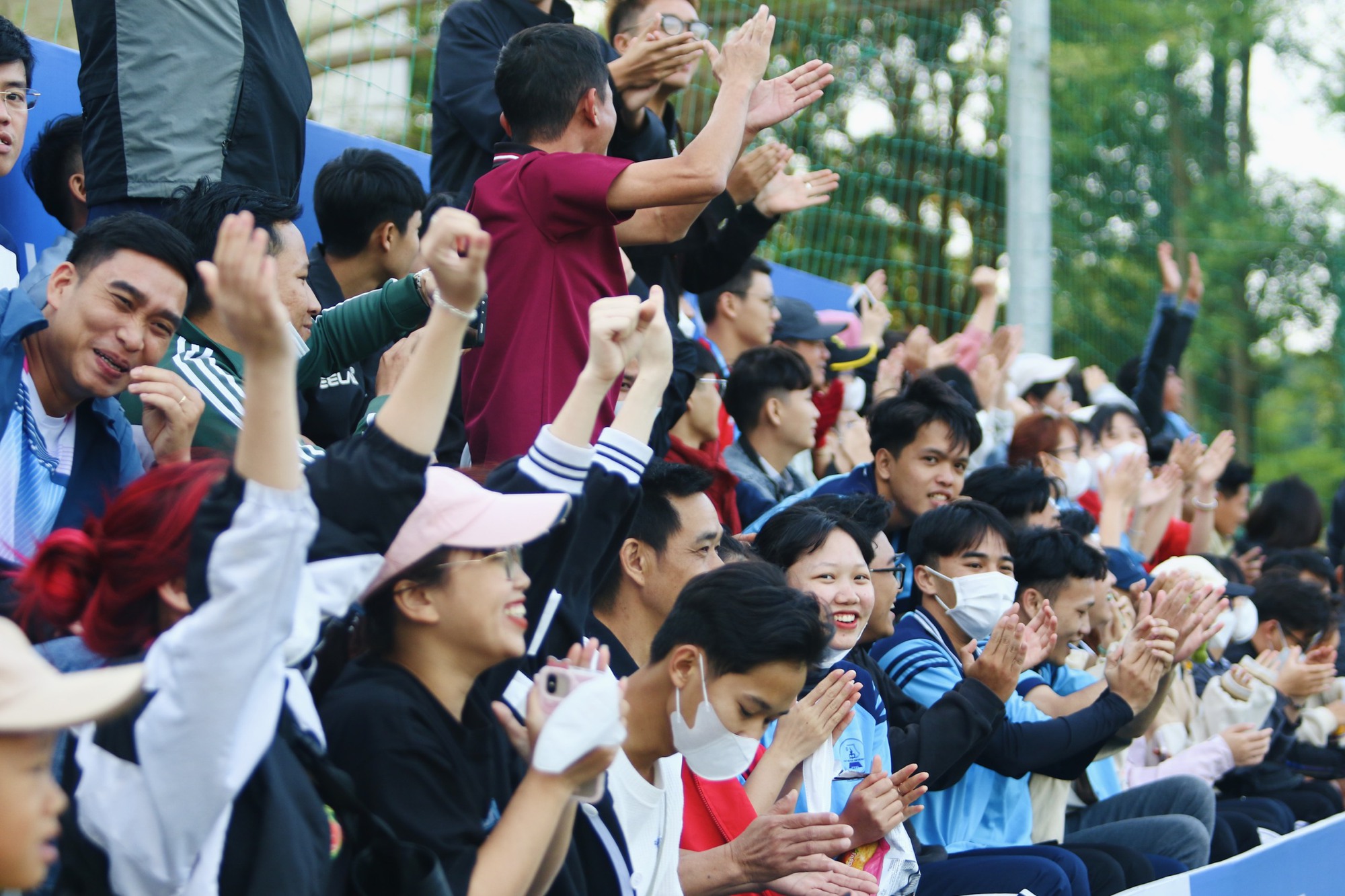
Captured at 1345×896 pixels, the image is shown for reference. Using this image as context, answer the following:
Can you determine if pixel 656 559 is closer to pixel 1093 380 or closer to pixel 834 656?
pixel 834 656

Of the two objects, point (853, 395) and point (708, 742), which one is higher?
point (708, 742)

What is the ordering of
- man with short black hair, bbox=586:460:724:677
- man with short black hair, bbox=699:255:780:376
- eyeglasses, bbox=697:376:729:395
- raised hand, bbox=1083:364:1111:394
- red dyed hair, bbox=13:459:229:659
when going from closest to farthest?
red dyed hair, bbox=13:459:229:659, man with short black hair, bbox=586:460:724:677, eyeglasses, bbox=697:376:729:395, man with short black hair, bbox=699:255:780:376, raised hand, bbox=1083:364:1111:394

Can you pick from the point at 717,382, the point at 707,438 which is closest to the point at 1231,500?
the point at 717,382

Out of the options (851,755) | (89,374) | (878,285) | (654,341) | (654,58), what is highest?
(654,58)

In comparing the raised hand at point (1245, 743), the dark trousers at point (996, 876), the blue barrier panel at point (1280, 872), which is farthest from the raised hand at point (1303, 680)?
the dark trousers at point (996, 876)

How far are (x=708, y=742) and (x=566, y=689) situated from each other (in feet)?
1.80

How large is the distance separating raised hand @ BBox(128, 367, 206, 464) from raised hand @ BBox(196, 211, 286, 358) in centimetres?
103

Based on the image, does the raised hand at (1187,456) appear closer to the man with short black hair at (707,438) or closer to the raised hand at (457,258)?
the man with short black hair at (707,438)

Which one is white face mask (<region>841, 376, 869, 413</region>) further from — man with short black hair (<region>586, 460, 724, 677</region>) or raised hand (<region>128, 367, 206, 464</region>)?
raised hand (<region>128, 367, 206, 464</region>)

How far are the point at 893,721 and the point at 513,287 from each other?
5.04ft

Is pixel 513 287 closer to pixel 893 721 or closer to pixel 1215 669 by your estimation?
pixel 893 721

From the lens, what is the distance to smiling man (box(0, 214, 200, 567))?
9.36 ft

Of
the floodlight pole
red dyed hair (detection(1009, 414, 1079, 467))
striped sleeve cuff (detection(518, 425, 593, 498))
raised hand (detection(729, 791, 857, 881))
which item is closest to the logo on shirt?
raised hand (detection(729, 791, 857, 881))

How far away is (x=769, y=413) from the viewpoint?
218 inches
